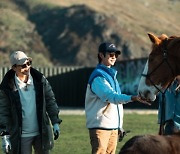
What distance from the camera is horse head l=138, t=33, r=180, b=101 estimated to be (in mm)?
8164

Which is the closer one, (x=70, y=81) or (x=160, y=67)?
(x=160, y=67)

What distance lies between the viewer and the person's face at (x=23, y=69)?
9.09 metres

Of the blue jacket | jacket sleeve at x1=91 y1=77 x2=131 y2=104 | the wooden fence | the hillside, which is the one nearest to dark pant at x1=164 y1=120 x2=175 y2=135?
the blue jacket

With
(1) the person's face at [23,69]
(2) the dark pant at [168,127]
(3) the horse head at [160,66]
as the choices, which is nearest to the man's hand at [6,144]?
(1) the person's face at [23,69]

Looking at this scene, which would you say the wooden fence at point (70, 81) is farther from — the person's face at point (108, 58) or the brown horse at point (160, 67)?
the brown horse at point (160, 67)

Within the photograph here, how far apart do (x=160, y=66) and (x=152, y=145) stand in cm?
146

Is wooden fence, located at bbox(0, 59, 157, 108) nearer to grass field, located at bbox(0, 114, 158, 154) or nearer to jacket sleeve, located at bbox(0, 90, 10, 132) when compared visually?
grass field, located at bbox(0, 114, 158, 154)

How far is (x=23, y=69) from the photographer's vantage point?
29.9 feet

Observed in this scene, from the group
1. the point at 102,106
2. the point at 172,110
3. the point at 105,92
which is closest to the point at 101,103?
the point at 102,106

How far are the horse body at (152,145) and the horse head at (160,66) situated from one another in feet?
3.42

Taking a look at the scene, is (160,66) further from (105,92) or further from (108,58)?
(108,58)

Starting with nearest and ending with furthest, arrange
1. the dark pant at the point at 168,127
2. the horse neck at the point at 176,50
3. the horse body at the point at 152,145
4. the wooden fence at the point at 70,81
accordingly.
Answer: the horse body at the point at 152,145 < the horse neck at the point at 176,50 < the dark pant at the point at 168,127 < the wooden fence at the point at 70,81

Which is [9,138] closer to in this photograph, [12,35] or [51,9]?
[12,35]

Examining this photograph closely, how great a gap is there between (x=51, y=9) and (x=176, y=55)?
78.3 metres
